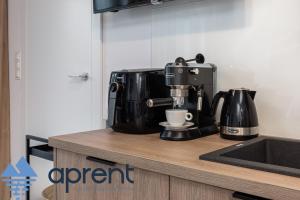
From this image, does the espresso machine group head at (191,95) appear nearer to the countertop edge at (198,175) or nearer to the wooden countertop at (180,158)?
the wooden countertop at (180,158)

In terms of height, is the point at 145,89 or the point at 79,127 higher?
the point at 145,89

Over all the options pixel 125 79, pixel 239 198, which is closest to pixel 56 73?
pixel 125 79

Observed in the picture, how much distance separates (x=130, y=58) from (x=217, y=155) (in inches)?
40.3

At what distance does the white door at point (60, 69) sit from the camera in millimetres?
2109

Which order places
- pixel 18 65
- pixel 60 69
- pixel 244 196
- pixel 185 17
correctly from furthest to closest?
pixel 18 65 → pixel 60 69 → pixel 185 17 → pixel 244 196

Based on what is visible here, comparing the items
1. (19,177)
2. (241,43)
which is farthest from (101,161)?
(19,177)

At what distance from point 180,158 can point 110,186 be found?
0.31 m

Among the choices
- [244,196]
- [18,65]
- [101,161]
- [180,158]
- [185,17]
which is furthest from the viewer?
[18,65]

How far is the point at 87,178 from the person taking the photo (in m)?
1.24

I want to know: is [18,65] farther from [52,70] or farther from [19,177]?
[19,177]

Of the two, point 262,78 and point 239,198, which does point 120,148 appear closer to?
point 239,198

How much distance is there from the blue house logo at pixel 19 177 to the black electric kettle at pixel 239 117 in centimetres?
148

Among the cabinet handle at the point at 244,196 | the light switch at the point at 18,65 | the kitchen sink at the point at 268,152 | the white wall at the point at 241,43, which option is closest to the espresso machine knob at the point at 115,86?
the white wall at the point at 241,43

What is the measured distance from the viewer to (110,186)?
1161 millimetres
